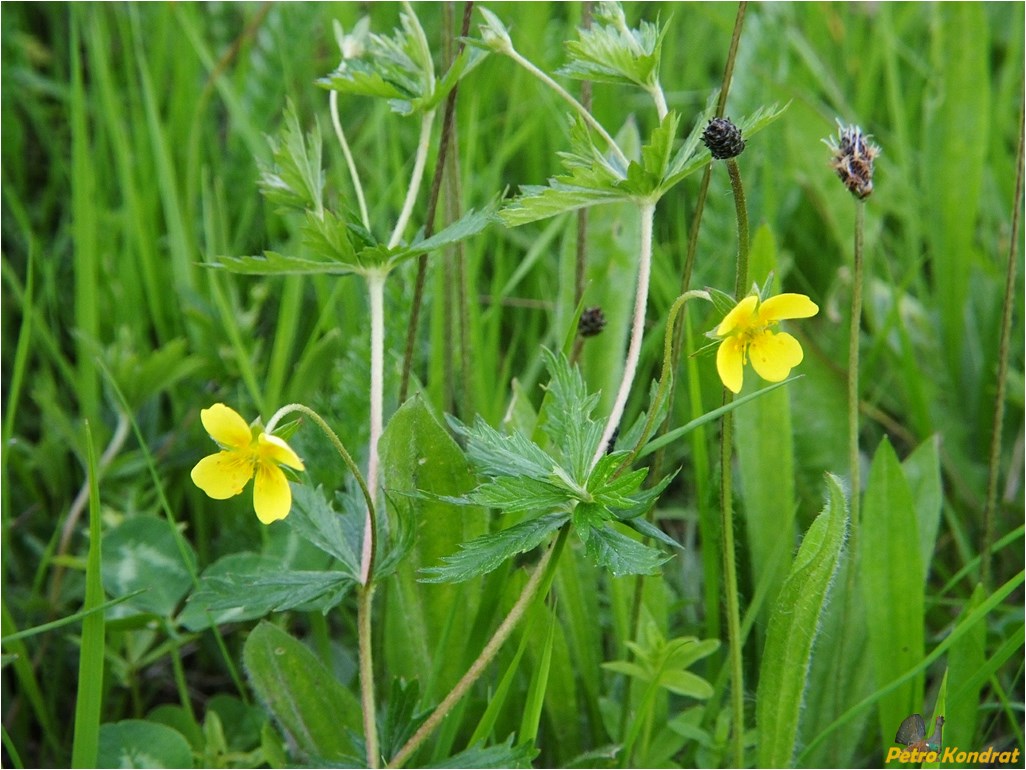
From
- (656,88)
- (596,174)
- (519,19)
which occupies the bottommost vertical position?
(596,174)

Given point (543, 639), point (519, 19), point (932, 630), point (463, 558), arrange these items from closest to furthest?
point (463, 558) < point (543, 639) < point (932, 630) < point (519, 19)

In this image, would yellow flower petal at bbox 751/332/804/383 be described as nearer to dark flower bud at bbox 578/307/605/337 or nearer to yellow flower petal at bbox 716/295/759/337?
yellow flower petal at bbox 716/295/759/337

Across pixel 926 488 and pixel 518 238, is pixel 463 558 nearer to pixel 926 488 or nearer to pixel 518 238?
pixel 926 488

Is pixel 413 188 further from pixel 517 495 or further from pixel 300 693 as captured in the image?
pixel 300 693

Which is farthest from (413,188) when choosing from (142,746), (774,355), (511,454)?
(142,746)

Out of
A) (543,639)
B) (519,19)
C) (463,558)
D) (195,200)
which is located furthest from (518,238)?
(463,558)

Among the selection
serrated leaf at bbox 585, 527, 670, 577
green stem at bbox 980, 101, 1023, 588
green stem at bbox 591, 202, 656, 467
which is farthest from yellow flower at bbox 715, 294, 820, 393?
green stem at bbox 980, 101, 1023, 588
